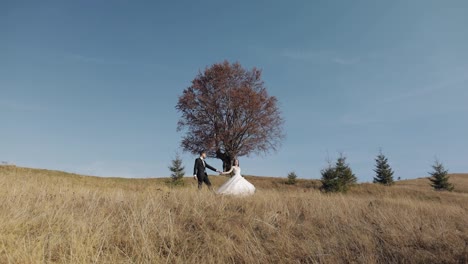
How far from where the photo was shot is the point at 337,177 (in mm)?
24875

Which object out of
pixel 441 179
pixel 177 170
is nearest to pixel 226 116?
pixel 177 170

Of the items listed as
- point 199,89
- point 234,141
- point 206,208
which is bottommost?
point 206,208

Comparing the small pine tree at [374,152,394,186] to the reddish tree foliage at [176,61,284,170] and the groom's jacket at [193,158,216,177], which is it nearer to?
the reddish tree foliage at [176,61,284,170]

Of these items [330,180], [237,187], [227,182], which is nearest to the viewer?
[237,187]

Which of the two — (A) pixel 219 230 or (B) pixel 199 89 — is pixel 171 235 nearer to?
(A) pixel 219 230

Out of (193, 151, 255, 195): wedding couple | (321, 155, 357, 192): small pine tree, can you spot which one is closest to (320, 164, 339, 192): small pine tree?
(321, 155, 357, 192): small pine tree

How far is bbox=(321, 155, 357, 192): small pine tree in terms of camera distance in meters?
24.3

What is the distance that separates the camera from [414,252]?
181 inches

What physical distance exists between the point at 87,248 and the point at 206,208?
3136 mm

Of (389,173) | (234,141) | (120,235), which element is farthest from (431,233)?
(389,173)

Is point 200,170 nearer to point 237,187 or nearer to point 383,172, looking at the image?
point 237,187

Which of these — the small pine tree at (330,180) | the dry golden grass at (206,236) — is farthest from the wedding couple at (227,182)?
the small pine tree at (330,180)

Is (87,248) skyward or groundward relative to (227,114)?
groundward

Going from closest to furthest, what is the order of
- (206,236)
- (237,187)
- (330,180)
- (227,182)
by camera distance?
(206,236) → (237,187) → (227,182) → (330,180)
